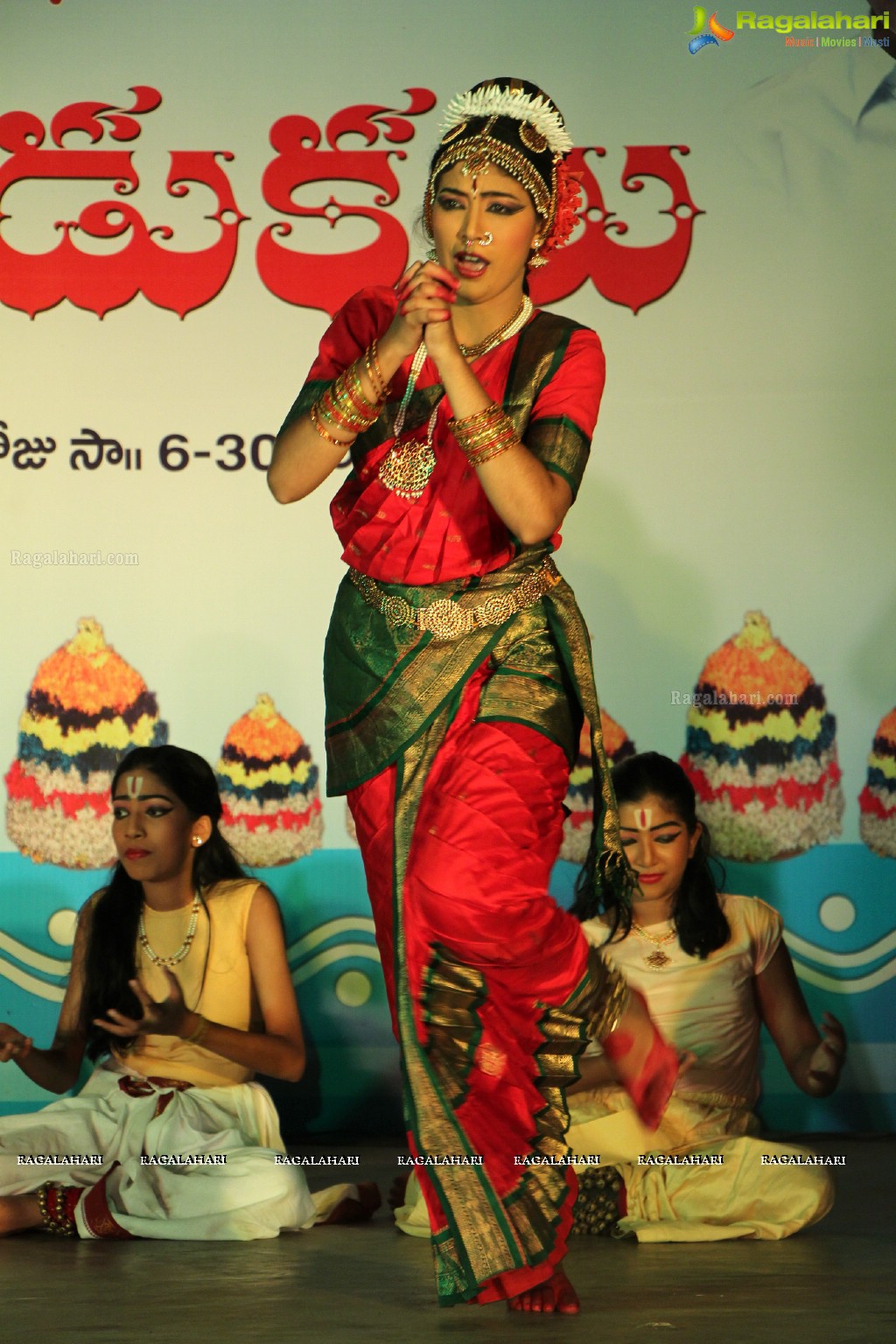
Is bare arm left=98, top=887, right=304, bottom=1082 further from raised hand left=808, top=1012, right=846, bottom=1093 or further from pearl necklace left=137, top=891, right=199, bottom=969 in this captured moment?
raised hand left=808, top=1012, right=846, bottom=1093

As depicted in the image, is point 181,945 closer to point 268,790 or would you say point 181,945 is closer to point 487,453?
point 268,790

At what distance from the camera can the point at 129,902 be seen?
11.8 feet

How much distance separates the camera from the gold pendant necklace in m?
3.73

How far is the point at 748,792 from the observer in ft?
14.3

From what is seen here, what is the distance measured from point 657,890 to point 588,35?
88.5 inches

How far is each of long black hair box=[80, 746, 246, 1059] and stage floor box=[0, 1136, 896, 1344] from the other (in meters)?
0.49

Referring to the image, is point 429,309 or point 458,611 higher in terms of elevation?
point 429,309

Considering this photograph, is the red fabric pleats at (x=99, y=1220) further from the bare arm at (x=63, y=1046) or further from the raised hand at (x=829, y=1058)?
the raised hand at (x=829, y=1058)

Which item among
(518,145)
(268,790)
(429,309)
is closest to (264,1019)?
(268,790)

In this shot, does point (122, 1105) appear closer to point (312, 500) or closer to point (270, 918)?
point (270, 918)

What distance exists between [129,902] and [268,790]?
84 centimetres

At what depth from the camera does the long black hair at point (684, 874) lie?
3.72 m

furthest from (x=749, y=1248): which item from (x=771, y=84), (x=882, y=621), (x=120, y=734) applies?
(x=771, y=84)

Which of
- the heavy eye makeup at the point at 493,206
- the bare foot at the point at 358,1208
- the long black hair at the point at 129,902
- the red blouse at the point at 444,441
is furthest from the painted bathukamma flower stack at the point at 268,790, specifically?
the heavy eye makeup at the point at 493,206
